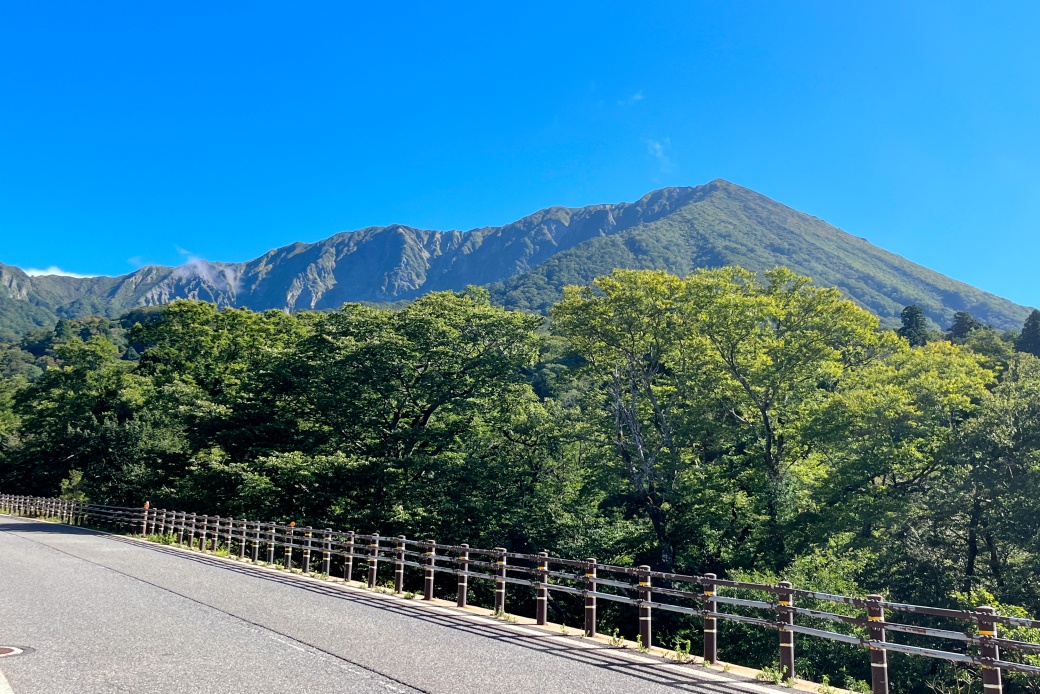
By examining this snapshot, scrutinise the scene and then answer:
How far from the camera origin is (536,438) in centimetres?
3494

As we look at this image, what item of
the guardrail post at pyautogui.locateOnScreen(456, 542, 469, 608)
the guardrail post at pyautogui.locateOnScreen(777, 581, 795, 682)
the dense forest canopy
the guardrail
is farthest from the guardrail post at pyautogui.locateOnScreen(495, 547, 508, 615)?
the dense forest canopy

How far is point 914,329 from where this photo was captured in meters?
83.1

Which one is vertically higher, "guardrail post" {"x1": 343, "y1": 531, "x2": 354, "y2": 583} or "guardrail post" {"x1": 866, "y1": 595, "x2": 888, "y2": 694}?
"guardrail post" {"x1": 866, "y1": 595, "x2": 888, "y2": 694}

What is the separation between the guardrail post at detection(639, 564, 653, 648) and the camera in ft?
32.8

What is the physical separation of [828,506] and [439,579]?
56.4ft

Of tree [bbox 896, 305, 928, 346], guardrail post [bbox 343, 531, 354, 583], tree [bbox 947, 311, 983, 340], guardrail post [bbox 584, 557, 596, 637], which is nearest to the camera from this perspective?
guardrail post [bbox 584, 557, 596, 637]

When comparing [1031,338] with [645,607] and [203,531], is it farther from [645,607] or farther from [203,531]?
[645,607]

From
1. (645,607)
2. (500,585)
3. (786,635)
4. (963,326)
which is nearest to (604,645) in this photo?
(645,607)

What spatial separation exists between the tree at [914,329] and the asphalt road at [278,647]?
261ft

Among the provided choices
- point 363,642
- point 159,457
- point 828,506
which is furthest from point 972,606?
point 159,457

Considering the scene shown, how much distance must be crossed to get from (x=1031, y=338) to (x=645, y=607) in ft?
280

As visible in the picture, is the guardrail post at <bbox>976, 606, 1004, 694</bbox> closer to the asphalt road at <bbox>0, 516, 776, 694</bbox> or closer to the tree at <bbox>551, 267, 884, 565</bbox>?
the asphalt road at <bbox>0, 516, 776, 694</bbox>

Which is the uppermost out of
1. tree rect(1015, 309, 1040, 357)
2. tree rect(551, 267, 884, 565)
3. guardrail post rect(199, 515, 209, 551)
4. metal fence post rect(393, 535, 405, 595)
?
tree rect(1015, 309, 1040, 357)

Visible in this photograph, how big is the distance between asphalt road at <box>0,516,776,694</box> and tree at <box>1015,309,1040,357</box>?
273 feet
